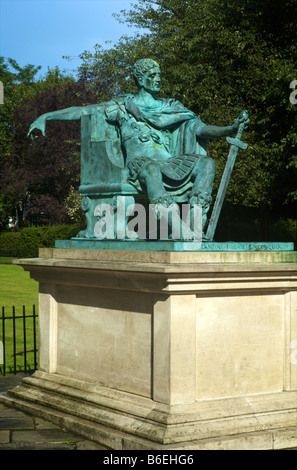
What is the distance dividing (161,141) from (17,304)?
38.5ft

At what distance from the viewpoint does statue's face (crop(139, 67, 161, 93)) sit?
24.3 ft

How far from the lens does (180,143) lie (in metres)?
7.44

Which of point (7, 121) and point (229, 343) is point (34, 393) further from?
point (7, 121)

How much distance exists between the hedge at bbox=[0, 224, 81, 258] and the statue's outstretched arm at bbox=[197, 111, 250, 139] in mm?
25329

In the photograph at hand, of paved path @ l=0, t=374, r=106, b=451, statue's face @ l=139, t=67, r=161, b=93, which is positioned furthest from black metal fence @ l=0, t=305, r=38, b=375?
statue's face @ l=139, t=67, r=161, b=93

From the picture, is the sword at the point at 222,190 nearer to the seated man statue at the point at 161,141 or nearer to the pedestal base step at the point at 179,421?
the seated man statue at the point at 161,141

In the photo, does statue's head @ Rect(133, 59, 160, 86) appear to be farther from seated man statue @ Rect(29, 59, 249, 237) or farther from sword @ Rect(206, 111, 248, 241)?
sword @ Rect(206, 111, 248, 241)

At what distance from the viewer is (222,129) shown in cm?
699

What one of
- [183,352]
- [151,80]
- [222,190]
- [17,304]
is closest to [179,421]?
[183,352]

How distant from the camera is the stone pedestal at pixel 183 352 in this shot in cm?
595

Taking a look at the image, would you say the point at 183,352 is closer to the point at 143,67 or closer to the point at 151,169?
the point at 151,169

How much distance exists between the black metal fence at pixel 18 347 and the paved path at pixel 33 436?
2.24 metres

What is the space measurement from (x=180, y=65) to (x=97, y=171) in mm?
17517

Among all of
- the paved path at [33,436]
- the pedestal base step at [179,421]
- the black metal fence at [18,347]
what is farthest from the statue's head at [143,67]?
the black metal fence at [18,347]
